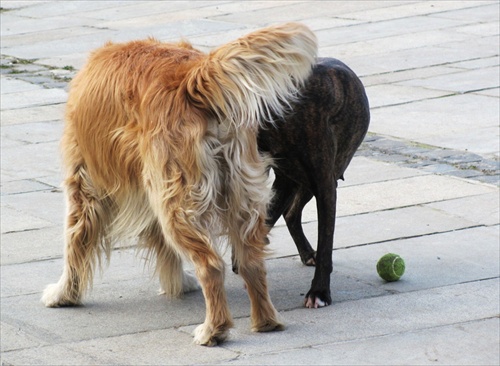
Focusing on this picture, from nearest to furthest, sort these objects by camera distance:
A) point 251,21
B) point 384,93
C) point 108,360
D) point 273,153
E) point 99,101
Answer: point 108,360 → point 99,101 → point 273,153 → point 384,93 → point 251,21

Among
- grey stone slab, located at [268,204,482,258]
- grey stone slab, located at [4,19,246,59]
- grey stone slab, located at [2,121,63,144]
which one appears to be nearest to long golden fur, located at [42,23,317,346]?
grey stone slab, located at [268,204,482,258]

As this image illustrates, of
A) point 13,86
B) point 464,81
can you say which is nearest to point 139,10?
point 13,86

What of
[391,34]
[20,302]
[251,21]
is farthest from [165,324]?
[251,21]

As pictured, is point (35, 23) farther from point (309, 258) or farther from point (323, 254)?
point (323, 254)

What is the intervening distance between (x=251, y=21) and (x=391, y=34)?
2.82m

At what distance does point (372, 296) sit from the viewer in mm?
6102

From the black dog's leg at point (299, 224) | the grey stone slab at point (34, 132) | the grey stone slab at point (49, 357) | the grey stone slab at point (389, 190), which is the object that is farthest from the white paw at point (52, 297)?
the grey stone slab at point (34, 132)

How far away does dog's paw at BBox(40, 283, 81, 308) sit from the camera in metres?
6.11

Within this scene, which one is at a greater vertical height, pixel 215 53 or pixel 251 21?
pixel 215 53

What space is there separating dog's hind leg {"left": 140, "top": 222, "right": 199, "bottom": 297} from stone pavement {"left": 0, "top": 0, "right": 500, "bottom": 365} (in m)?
0.09

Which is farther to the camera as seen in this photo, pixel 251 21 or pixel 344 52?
pixel 251 21

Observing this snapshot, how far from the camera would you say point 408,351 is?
17.1ft

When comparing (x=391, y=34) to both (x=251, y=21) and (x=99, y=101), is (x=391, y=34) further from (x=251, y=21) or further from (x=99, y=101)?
(x=99, y=101)

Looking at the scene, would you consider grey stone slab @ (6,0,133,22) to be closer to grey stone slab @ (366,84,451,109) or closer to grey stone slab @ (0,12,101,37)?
grey stone slab @ (0,12,101,37)
